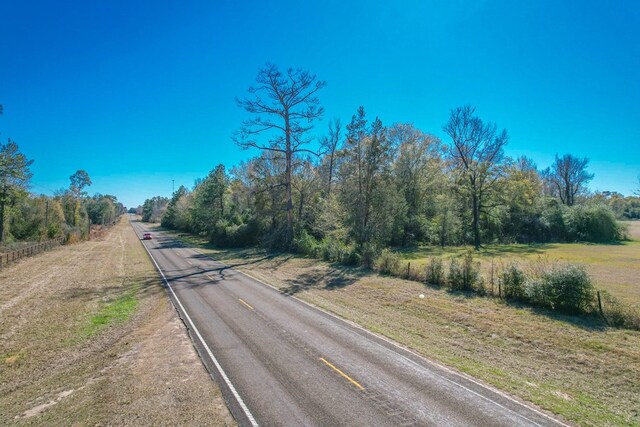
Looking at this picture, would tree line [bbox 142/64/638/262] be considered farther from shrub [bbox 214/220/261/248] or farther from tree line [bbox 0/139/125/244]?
tree line [bbox 0/139/125/244]

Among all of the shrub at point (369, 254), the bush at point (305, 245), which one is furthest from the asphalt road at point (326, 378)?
the bush at point (305, 245)

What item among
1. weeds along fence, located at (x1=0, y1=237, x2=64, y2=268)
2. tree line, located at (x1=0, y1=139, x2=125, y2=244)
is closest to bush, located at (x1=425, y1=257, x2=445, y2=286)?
weeds along fence, located at (x1=0, y1=237, x2=64, y2=268)

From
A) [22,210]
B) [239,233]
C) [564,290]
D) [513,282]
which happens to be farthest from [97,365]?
[22,210]

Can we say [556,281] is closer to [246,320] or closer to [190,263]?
[246,320]

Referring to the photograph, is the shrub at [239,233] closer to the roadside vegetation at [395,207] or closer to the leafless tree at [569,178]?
the roadside vegetation at [395,207]

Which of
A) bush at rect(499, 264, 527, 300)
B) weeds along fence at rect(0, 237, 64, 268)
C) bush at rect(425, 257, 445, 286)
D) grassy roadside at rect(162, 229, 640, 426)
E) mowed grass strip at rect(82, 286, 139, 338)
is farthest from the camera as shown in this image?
weeds along fence at rect(0, 237, 64, 268)

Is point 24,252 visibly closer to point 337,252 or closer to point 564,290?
point 337,252
